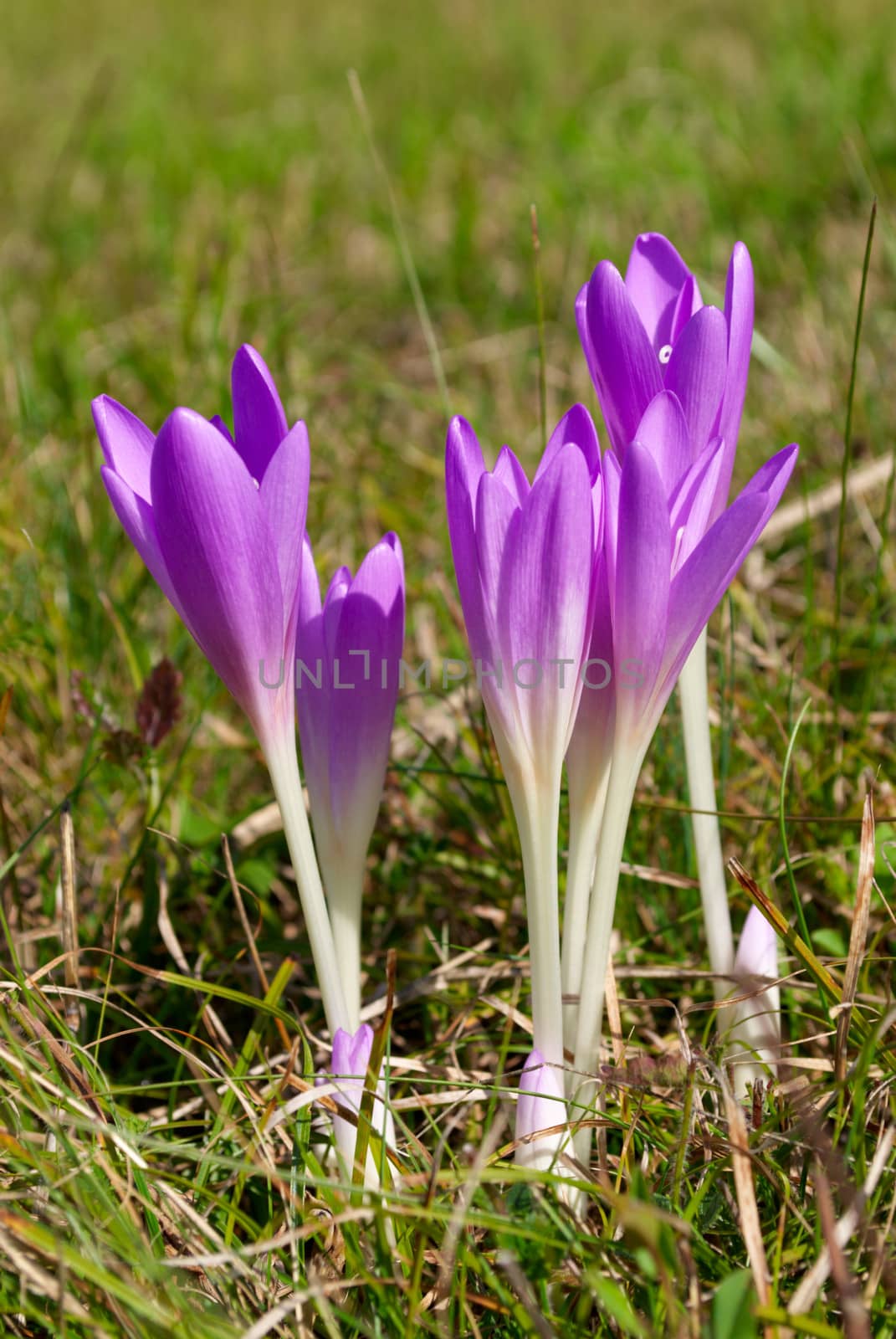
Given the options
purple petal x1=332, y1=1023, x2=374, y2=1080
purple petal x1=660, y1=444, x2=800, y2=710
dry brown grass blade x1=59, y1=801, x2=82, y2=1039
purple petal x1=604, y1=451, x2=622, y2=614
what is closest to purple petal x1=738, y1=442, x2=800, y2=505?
purple petal x1=660, y1=444, x2=800, y2=710

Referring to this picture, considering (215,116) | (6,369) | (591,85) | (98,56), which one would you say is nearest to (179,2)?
(98,56)

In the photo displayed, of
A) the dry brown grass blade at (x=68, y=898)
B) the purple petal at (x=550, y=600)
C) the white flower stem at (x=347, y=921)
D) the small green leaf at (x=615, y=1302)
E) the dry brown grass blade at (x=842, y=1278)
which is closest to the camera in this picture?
the dry brown grass blade at (x=842, y=1278)

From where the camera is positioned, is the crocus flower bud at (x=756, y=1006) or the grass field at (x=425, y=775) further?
the crocus flower bud at (x=756, y=1006)

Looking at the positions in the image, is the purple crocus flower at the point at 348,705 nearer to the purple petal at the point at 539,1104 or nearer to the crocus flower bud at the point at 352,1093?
the crocus flower bud at the point at 352,1093

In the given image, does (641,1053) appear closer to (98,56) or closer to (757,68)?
(757,68)

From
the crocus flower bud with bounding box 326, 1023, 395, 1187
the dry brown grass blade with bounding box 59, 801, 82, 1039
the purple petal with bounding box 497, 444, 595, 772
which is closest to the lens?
the purple petal with bounding box 497, 444, 595, 772

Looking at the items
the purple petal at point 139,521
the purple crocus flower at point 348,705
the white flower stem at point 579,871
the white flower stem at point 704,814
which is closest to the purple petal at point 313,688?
the purple crocus flower at point 348,705

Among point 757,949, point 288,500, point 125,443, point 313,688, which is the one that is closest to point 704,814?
point 757,949

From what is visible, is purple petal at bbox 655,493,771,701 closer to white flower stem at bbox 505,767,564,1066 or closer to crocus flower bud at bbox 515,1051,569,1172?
white flower stem at bbox 505,767,564,1066
